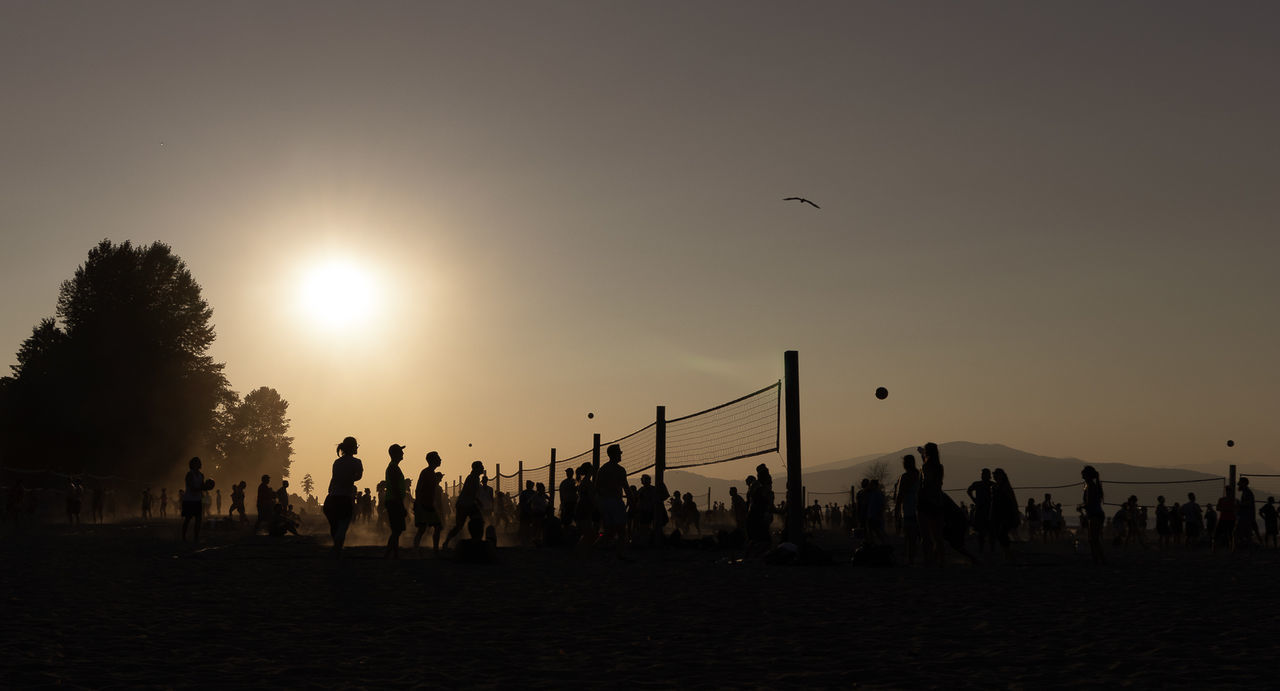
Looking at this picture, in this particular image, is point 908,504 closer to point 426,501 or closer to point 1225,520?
point 426,501

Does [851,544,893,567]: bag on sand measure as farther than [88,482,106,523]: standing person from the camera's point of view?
No

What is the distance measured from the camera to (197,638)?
789 cm

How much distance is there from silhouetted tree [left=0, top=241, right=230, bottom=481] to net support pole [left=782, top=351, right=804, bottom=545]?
43976 millimetres

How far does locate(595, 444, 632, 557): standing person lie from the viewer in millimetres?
17328

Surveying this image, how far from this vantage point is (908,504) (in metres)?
16.8

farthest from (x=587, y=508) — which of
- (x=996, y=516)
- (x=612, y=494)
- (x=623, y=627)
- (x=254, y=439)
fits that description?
(x=254, y=439)

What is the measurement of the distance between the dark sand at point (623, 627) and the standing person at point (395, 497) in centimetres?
212

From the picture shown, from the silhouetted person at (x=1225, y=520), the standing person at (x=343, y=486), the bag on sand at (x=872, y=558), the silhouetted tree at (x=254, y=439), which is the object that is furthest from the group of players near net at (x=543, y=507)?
the silhouetted tree at (x=254, y=439)

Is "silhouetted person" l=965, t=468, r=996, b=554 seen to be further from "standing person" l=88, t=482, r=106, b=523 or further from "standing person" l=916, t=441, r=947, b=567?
"standing person" l=88, t=482, r=106, b=523

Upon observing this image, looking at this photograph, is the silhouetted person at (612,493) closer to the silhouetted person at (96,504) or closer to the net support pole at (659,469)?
the net support pole at (659,469)

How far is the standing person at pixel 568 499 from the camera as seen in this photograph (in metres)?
23.8

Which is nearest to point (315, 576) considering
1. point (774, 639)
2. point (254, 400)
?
point (774, 639)

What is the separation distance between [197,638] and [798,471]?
10387 mm

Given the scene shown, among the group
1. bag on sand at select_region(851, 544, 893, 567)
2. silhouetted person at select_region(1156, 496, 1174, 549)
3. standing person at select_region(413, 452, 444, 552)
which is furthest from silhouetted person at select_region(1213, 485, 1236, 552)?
standing person at select_region(413, 452, 444, 552)
